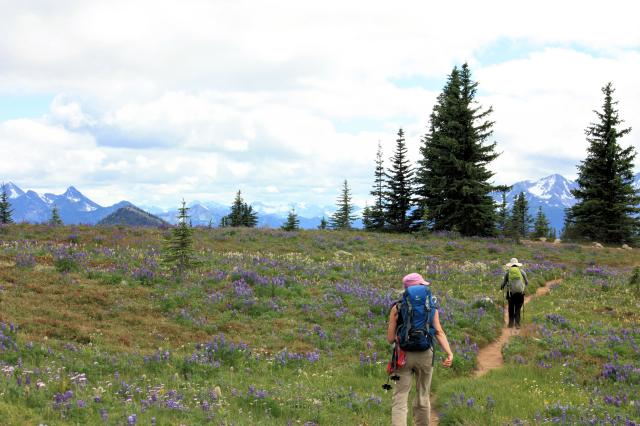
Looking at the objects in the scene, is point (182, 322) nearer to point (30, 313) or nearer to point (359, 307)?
point (30, 313)

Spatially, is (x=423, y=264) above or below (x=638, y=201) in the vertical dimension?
below

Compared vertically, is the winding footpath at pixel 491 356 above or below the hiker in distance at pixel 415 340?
below

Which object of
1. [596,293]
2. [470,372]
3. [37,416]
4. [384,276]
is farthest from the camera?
[384,276]

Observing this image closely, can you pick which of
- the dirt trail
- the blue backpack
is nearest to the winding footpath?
the dirt trail

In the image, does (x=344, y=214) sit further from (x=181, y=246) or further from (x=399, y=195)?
(x=181, y=246)

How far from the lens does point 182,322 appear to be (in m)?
13.0

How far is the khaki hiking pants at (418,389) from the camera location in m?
7.11

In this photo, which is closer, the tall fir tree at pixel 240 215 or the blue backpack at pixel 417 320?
the blue backpack at pixel 417 320

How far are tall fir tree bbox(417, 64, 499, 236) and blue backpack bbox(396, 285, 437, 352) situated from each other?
107 feet

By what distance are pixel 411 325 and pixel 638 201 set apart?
148ft

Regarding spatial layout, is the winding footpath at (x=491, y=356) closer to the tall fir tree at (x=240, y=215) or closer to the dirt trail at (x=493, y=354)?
the dirt trail at (x=493, y=354)

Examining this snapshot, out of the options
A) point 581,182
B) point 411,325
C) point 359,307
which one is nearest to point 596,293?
point 359,307

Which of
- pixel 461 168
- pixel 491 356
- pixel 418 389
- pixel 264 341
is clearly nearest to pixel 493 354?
pixel 491 356

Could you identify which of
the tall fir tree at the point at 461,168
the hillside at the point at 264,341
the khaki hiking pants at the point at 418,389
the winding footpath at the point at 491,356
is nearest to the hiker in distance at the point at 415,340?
the khaki hiking pants at the point at 418,389
